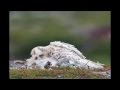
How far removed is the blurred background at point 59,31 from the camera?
29.7 ft

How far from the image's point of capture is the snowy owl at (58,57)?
9.02m

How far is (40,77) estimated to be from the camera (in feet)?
29.6

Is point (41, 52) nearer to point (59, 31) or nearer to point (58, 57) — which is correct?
point (58, 57)

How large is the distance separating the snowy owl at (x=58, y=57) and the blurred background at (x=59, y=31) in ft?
0.22

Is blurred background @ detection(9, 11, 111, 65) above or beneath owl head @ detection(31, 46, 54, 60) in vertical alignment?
above

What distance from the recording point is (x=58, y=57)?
9.05 meters

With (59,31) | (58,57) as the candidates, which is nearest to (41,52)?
(58,57)

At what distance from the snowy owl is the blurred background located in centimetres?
7

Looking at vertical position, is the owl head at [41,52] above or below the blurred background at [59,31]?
below

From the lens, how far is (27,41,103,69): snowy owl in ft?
29.6

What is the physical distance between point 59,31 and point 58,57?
1.36 ft
